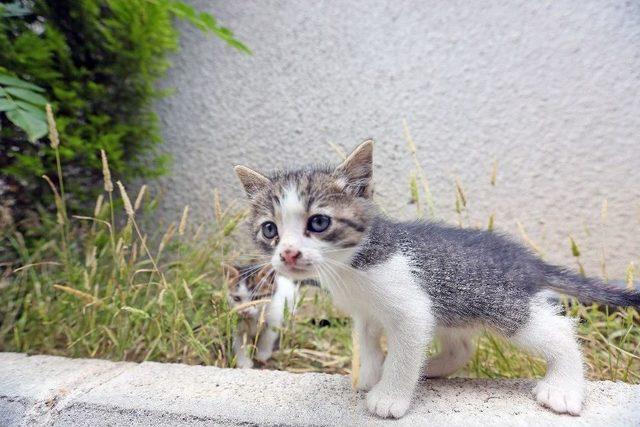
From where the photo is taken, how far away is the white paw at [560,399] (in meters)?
1.21

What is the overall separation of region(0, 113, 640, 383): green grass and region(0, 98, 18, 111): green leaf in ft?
1.14

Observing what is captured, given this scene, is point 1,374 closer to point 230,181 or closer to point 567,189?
point 230,181

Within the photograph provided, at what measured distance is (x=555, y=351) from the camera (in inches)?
49.6

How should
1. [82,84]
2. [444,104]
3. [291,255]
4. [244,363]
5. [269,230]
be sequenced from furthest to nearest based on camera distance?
[444,104], [82,84], [244,363], [269,230], [291,255]

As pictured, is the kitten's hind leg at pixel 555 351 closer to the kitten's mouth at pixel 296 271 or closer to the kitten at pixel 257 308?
the kitten's mouth at pixel 296 271

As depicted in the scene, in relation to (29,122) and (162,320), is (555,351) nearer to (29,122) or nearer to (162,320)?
(162,320)

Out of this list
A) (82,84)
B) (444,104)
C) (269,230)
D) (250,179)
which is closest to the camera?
(269,230)

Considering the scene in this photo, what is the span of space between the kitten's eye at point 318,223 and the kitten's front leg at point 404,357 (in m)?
0.29

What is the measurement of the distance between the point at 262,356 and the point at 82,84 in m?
1.75

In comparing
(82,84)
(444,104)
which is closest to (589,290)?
(444,104)

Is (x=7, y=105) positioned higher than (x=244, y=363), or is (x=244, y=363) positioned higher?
(x=7, y=105)

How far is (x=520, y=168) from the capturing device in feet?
8.43

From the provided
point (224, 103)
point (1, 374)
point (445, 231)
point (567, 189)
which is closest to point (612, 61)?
point (567, 189)

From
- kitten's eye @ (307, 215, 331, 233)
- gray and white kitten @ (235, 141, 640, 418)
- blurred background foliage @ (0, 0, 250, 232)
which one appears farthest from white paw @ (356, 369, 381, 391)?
blurred background foliage @ (0, 0, 250, 232)
